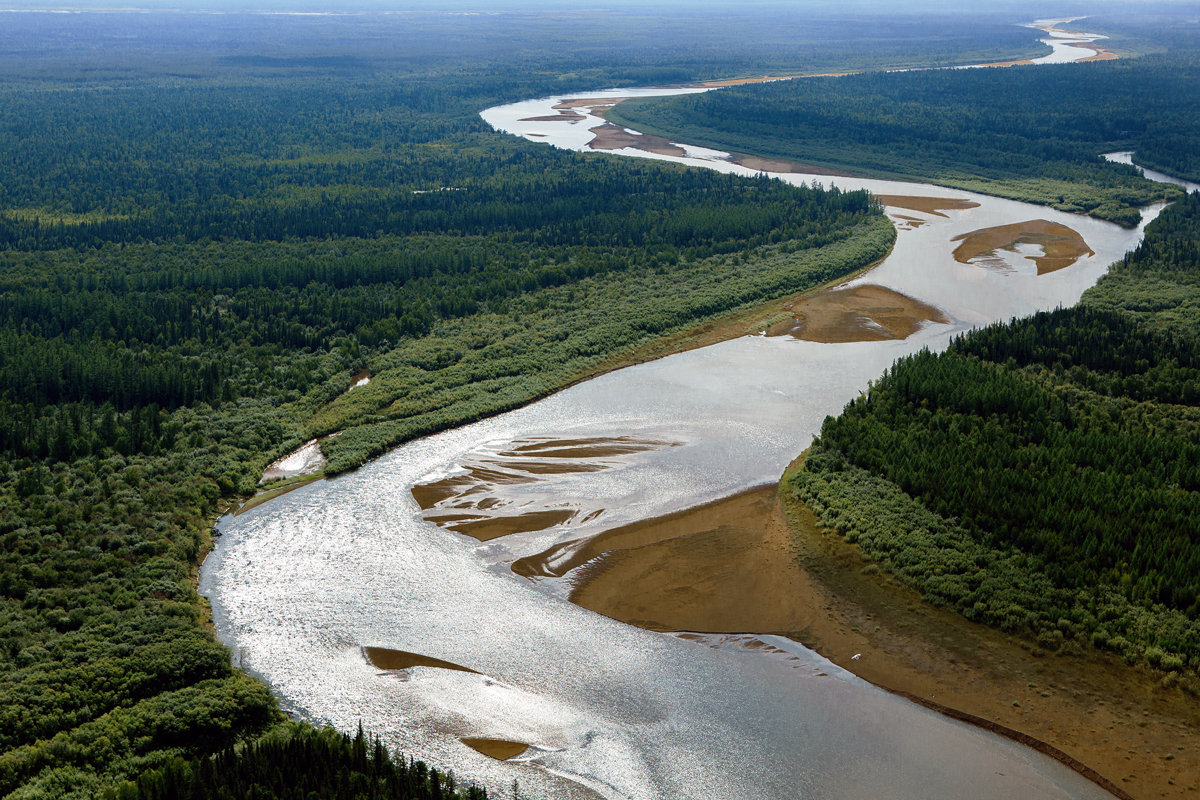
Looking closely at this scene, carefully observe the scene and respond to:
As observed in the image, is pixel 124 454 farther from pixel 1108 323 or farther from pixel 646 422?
pixel 1108 323

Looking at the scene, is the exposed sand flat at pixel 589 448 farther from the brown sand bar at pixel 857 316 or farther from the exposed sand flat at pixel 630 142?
the exposed sand flat at pixel 630 142

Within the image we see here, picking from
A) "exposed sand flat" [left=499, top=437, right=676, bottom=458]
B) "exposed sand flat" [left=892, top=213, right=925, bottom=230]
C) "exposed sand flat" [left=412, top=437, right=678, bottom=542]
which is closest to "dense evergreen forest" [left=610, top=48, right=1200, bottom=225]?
"exposed sand flat" [left=892, top=213, right=925, bottom=230]

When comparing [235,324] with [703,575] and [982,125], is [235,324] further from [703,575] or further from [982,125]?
[982,125]

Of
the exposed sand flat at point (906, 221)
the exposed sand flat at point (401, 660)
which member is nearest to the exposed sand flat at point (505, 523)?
the exposed sand flat at point (401, 660)

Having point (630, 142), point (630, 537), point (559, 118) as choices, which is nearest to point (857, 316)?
point (630, 537)

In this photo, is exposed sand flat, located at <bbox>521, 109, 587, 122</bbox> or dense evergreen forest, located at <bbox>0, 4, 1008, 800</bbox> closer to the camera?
dense evergreen forest, located at <bbox>0, 4, 1008, 800</bbox>

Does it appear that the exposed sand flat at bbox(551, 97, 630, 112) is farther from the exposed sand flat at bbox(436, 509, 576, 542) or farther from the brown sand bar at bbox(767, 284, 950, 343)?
the exposed sand flat at bbox(436, 509, 576, 542)
